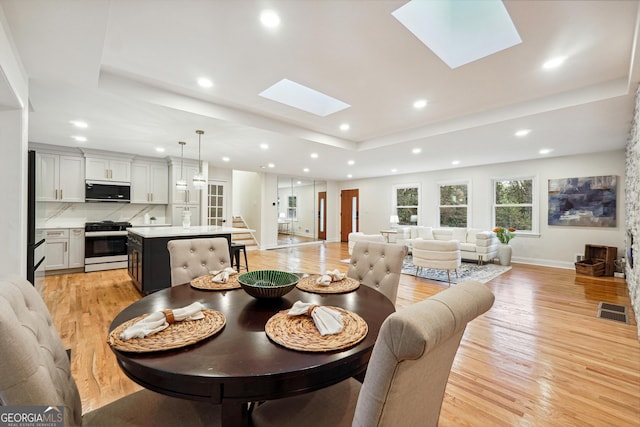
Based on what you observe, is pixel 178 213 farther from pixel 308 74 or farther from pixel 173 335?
pixel 173 335

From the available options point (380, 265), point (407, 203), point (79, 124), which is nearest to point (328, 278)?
point (380, 265)

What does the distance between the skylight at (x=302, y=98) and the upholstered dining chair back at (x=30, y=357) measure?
2.73 m

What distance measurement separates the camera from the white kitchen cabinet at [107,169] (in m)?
5.26

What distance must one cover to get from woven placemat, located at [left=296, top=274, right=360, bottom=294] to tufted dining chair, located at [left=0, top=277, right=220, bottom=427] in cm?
72

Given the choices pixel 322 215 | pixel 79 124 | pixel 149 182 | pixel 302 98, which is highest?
pixel 302 98

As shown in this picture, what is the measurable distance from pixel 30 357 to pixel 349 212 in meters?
9.85

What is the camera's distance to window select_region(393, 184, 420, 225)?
851 cm

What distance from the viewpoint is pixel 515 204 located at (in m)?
6.55

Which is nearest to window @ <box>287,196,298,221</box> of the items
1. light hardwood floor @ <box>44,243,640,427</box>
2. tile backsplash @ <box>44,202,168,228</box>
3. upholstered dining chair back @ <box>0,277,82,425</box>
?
tile backsplash @ <box>44,202,168,228</box>

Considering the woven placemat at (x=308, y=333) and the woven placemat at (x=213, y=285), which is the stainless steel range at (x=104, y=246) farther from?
the woven placemat at (x=308, y=333)

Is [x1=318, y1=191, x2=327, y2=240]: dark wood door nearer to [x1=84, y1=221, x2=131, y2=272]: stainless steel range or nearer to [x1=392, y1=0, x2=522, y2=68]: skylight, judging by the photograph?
[x1=84, y1=221, x2=131, y2=272]: stainless steel range

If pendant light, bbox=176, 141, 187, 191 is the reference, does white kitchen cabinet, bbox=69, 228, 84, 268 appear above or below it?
below

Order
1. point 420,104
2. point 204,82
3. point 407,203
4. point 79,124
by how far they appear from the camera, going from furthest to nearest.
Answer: point 407,203 < point 79,124 < point 420,104 < point 204,82

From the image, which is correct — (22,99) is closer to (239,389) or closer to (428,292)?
(239,389)
